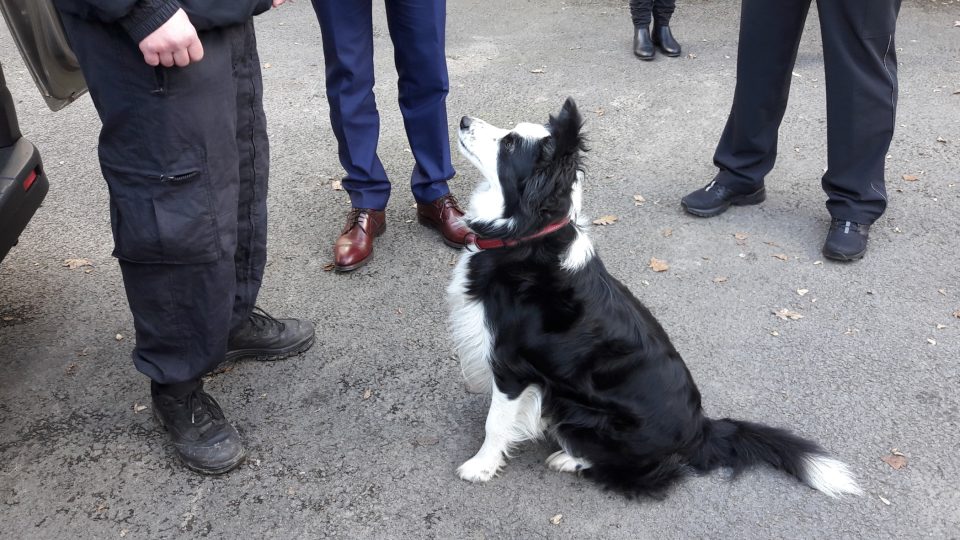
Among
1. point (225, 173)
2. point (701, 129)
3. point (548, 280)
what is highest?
point (225, 173)

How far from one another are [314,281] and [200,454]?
1199 mm

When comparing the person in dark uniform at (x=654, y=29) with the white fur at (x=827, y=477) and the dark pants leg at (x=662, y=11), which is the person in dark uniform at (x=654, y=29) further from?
the white fur at (x=827, y=477)

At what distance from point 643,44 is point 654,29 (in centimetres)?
26

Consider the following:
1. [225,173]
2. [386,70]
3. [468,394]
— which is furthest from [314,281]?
[386,70]

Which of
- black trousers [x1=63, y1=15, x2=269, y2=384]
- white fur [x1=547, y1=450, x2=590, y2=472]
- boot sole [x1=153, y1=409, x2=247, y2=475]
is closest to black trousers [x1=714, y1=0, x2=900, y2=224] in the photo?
white fur [x1=547, y1=450, x2=590, y2=472]

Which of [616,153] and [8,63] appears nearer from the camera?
[616,153]

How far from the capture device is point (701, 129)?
195 inches

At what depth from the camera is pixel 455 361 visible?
303 centimetres

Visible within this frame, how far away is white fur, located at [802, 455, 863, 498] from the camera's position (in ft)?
7.91

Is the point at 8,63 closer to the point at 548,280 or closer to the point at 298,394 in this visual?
the point at 298,394

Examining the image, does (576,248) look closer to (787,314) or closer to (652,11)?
(787,314)

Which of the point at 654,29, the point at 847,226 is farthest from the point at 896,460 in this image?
the point at 654,29

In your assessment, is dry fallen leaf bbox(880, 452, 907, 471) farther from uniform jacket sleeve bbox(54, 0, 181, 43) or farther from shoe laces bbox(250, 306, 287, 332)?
uniform jacket sleeve bbox(54, 0, 181, 43)

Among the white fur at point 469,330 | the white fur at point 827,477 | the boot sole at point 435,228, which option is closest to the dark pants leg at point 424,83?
the boot sole at point 435,228
